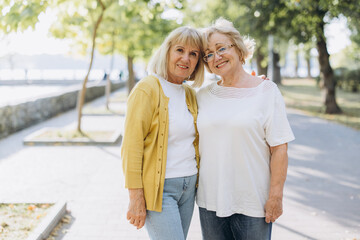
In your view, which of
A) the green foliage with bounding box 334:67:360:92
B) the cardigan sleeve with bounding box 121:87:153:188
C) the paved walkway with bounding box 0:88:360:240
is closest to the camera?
the cardigan sleeve with bounding box 121:87:153:188

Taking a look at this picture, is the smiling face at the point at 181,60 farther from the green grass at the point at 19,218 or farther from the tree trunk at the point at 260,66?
the tree trunk at the point at 260,66

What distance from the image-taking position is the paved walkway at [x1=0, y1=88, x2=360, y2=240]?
4.11m

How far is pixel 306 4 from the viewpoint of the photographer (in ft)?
36.8

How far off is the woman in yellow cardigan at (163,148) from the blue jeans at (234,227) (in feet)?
0.53

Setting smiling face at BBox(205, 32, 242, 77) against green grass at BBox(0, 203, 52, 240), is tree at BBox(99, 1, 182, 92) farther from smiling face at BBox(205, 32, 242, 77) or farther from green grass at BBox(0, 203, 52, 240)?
smiling face at BBox(205, 32, 242, 77)

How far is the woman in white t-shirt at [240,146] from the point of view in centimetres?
220

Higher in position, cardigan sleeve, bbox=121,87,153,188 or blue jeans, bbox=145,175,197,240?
cardigan sleeve, bbox=121,87,153,188

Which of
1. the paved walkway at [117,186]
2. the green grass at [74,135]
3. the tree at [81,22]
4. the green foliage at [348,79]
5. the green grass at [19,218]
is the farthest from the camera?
the green foliage at [348,79]

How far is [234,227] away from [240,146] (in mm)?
607

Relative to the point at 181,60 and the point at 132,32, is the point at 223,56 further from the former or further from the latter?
the point at 132,32

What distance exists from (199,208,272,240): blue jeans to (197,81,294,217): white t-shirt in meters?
0.07

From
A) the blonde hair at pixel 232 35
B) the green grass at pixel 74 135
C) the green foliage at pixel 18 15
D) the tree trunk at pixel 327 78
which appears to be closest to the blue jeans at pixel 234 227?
the blonde hair at pixel 232 35

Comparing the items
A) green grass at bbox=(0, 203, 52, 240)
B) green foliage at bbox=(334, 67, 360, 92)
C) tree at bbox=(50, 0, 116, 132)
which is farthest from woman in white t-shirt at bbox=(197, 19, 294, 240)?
green foliage at bbox=(334, 67, 360, 92)

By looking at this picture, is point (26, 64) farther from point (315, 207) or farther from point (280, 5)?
point (315, 207)
